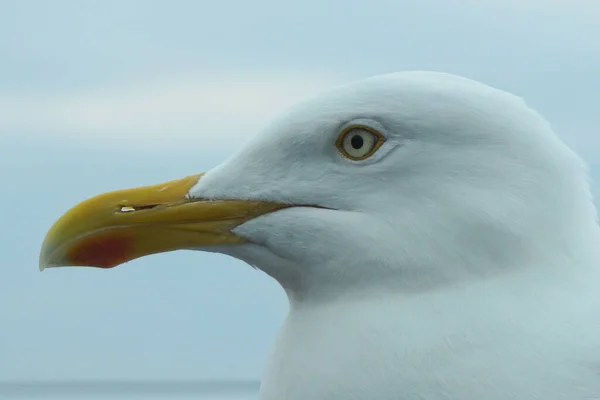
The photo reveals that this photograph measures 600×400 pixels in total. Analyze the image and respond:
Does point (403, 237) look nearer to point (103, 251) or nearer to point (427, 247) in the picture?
point (427, 247)

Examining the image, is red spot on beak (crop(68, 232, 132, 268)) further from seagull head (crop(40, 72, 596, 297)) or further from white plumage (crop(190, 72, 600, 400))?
white plumage (crop(190, 72, 600, 400))

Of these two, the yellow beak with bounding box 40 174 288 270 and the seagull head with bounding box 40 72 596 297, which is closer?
the seagull head with bounding box 40 72 596 297

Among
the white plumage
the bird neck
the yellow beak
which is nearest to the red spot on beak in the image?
the yellow beak

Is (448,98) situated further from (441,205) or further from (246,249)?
(246,249)

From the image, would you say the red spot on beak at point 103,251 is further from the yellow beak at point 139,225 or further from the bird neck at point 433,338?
the bird neck at point 433,338

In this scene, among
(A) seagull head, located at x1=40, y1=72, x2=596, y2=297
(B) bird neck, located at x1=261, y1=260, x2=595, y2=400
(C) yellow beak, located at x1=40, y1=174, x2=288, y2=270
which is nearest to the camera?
(B) bird neck, located at x1=261, y1=260, x2=595, y2=400

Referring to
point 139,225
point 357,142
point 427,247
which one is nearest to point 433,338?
point 427,247

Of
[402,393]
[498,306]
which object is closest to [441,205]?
[498,306]

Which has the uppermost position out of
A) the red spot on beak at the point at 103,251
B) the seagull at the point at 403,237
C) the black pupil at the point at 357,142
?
the black pupil at the point at 357,142

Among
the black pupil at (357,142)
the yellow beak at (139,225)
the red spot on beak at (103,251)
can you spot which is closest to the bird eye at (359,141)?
the black pupil at (357,142)
